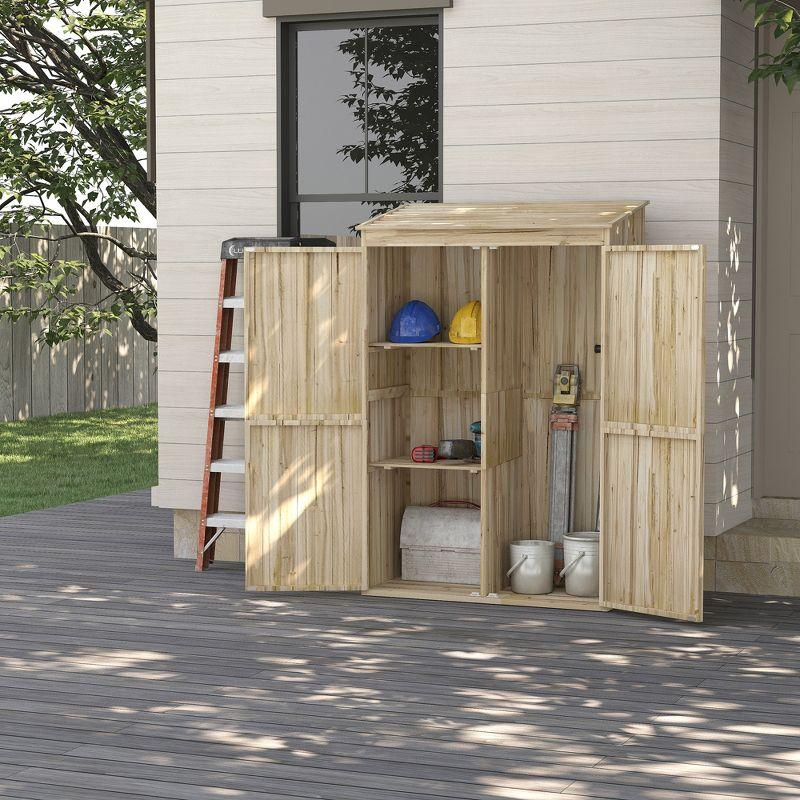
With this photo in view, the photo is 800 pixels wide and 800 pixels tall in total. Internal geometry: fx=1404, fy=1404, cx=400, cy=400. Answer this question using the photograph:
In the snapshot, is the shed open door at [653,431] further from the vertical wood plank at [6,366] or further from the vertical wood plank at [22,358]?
the vertical wood plank at [22,358]

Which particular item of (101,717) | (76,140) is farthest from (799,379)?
(76,140)

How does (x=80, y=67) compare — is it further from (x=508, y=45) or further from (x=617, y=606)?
(x=617, y=606)

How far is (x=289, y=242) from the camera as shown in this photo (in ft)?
23.2

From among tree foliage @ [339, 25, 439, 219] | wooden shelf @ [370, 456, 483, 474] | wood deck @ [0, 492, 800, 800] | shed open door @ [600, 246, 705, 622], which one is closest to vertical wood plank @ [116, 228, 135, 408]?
tree foliage @ [339, 25, 439, 219]

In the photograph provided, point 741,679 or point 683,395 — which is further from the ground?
point 683,395

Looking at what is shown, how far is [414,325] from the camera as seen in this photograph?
6750 millimetres

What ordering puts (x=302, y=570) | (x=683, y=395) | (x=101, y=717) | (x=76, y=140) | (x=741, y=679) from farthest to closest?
(x=76, y=140)
(x=302, y=570)
(x=683, y=395)
(x=741, y=679)
(x=101, y=717)

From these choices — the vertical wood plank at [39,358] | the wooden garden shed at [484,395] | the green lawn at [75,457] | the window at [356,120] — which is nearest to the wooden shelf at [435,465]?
the wooden garden shed at [484,395]

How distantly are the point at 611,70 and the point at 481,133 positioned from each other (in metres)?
0.71

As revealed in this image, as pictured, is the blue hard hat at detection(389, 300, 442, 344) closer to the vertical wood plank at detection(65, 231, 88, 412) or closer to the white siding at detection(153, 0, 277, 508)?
the white siding at detection(153, 0, 277, 508)

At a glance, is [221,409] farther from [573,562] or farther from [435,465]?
[573,562]

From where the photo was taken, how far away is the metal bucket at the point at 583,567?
657 cm

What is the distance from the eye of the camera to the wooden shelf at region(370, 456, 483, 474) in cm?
652

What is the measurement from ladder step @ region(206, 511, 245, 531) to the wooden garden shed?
16.2 inches
